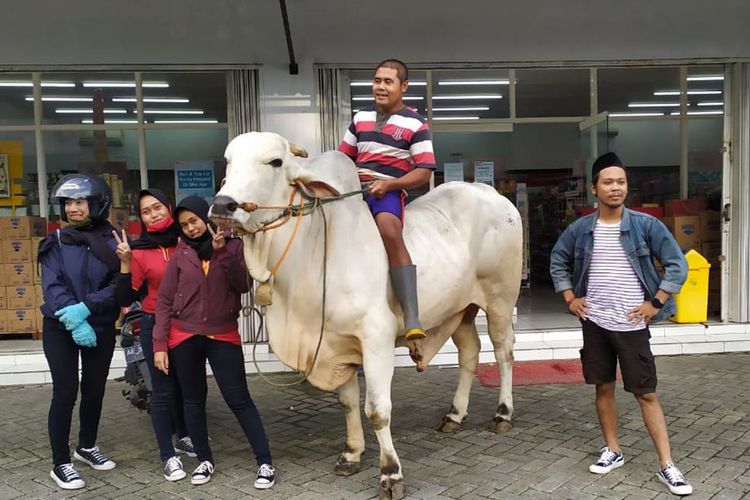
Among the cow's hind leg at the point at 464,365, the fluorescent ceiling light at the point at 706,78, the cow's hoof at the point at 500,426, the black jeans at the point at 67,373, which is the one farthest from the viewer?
the fluorescent ceiling light at the point at 706,78

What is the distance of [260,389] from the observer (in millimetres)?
6512

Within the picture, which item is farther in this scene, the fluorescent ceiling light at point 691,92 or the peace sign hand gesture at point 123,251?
the fluorescent ceiling light at point 691,92

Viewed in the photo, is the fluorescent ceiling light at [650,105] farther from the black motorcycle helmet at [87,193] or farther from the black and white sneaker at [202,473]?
the black and white sneaker at [202,473]

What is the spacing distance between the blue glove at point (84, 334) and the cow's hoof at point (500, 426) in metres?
3.01

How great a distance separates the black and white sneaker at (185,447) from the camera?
181 inches

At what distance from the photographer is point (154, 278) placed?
4.27 m

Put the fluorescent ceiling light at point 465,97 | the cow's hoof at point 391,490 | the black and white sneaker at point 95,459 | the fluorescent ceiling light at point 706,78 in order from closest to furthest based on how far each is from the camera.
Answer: the cow's hoof at point 391,490 → the black and white sneaker at point 95,459 → the fluorescent ceiling light at point 706,78 → the fluorescent ceiling light at point 465,97

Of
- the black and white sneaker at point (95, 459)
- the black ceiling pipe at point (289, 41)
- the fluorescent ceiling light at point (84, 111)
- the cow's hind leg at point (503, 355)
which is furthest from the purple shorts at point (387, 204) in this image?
the fluorescent ceiling light at point (84, 111)

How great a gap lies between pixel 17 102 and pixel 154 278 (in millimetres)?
4952

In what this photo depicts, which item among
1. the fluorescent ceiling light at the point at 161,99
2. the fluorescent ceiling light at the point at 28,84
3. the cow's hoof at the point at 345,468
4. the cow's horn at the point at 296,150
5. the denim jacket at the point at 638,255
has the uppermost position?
the fluorescent ceiling light at the point at 28,84

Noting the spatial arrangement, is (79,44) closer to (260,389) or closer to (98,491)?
(260,389)

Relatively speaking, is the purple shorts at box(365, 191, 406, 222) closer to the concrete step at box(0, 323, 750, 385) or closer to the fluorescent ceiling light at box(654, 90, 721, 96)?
the concrete step at box(0, 323, 750, 385)

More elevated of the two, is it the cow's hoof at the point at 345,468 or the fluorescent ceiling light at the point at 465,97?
the fluorescent ceiling light at the point at 465,97

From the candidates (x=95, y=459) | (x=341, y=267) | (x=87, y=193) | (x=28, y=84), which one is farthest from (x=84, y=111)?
(x=341, y=267)
